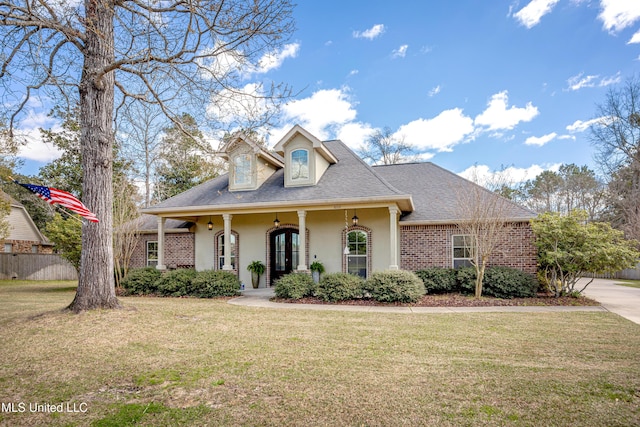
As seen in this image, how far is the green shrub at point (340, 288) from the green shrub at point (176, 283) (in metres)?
4.56

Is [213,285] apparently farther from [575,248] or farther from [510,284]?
[575,248]

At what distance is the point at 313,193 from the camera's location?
12.7 metres

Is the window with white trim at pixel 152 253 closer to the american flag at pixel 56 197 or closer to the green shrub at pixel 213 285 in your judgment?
the green shrub at pixel 213 285

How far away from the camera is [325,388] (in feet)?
12.9

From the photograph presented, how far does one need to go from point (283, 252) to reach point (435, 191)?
6449 mm

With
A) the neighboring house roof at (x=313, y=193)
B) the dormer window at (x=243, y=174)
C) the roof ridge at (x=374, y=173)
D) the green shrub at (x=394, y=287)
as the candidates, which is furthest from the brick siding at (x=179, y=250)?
the green shrub at (x=394, y=287)

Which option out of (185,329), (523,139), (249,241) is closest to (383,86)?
(249,241)

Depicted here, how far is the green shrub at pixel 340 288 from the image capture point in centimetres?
1066

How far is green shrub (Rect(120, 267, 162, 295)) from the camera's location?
1287cm

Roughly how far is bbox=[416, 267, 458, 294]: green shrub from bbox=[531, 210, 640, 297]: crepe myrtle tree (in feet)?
8.94

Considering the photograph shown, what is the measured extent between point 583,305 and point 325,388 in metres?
9.35

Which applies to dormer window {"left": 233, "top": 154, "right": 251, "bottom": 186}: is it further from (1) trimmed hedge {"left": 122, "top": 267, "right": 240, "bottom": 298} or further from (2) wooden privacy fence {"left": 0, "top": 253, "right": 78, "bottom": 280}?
(2) wooden privacy fence {"left": 0, "top": 253, "right": 78, "bottom": 280}

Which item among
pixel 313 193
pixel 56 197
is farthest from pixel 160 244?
pixel 56 197

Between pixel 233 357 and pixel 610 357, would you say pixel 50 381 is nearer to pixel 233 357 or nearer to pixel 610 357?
pixel 233 357
